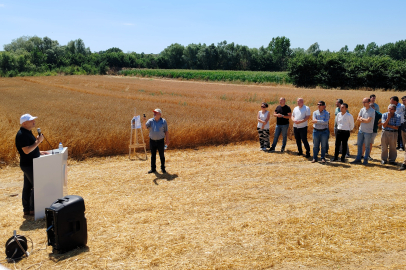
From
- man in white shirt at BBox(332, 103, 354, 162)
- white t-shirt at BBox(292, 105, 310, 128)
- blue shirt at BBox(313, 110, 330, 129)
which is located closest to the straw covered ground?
man in white shirt at BBox(332, 103, 354, 162)

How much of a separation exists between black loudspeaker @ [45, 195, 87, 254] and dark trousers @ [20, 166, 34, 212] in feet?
4.72

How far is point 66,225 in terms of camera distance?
462 centimetres

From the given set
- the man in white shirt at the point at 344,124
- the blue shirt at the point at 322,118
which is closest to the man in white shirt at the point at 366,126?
the man in white shirt at the point at 344,124

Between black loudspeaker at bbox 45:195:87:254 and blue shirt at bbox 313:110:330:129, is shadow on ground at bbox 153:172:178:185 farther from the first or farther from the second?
blue shirt at bbox 313:110:330:129

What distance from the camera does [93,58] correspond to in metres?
104

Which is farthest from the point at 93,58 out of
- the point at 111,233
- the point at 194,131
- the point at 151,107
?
the point at 111,233

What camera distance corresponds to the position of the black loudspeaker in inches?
179

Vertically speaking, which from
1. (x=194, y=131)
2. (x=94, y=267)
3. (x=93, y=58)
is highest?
(x=93, y=58)

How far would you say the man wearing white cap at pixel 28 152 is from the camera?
5.59 m

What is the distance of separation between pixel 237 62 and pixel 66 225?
95186mm

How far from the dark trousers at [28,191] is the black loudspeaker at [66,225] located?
144cm

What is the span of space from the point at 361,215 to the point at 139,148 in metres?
7.61

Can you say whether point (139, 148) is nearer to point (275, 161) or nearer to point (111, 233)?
point (275, 161)

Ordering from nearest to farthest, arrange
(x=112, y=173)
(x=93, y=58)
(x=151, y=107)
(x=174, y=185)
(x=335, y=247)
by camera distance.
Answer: (x=335, y=247)
(x=174, y=185)
(x=112, y=173)
(x=151, y=107)
(x=93, y=58)
